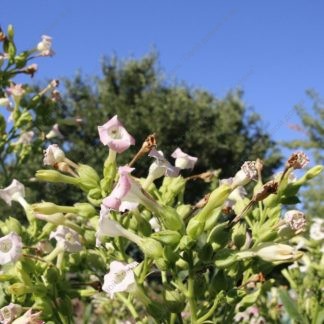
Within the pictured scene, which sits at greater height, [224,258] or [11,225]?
[11,225]

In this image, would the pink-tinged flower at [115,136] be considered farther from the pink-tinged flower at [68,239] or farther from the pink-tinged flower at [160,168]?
the pink-tinged flower at [68,239]

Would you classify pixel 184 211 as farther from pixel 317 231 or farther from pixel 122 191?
pixel 317 231

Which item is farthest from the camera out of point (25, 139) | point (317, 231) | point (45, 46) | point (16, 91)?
point (45, 46)

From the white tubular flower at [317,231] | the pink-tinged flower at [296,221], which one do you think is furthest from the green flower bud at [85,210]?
the white tubular flower at [317,231]

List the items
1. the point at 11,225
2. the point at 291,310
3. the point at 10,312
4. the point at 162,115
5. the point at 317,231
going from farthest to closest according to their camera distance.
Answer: the point at 162,115 < the point at 317,231 < the point at 291,310 < the point at 11,225 < the point at 10,312

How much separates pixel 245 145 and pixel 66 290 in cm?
1232

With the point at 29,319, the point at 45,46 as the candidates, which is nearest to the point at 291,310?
the point at 29,319

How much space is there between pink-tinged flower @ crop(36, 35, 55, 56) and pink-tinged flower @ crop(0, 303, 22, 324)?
6.06 feet

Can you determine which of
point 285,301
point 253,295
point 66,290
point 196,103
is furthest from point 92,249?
point 196,103

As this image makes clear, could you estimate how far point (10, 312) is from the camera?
895mm

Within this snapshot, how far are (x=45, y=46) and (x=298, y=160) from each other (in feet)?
6.49

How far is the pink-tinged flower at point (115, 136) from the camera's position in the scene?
34.7 inches

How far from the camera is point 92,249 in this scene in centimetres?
111

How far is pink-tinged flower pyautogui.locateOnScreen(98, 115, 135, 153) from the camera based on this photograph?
88 centimetres
